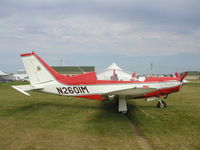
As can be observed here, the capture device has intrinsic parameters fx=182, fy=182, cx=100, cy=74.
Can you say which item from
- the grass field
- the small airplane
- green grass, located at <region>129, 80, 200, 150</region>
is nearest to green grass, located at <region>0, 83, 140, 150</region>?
the grass field

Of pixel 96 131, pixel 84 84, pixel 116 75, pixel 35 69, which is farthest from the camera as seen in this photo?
pixel 35 69

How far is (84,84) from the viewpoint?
8250 millimetres

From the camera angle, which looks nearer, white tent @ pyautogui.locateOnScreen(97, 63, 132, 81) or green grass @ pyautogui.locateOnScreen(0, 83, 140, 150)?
green grass @ pyautogui.locateOnScreen(0, 83, 140, 150)

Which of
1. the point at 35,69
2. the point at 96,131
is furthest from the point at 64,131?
the point at 35,69

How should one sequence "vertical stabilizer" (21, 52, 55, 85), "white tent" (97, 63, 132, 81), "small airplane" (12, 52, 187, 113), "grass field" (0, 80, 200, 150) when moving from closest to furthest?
1. "grass field" (0, 80, 200, 150)
2. "small airplane" (12, 52, 187, 113)
3. "white tent" (97, 63, 132, 81)
4. "vertical stabilizer" (21, 52, 55, 85)

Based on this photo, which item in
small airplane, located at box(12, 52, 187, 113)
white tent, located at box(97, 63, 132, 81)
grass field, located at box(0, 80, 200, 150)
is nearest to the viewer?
grass field, located at box(0, 80, 200, 150)

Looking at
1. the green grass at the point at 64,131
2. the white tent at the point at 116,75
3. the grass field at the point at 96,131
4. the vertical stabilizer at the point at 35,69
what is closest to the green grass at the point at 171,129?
the grass field at the point at 96,131

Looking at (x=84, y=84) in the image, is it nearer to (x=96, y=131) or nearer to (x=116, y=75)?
(x=116, y=75)

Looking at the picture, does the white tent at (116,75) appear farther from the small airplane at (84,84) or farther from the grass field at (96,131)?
the grass field at (96,131)

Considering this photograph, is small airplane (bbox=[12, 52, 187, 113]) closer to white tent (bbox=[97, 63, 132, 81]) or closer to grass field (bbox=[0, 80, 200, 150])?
white tent (bbox=[97, 63, 132, 81])

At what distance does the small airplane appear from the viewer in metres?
7.96

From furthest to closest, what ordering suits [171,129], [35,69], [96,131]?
[35,69]
[171,129]
[96,131]

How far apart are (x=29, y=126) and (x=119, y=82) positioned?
4.01 m

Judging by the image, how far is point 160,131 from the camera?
5258 mm
